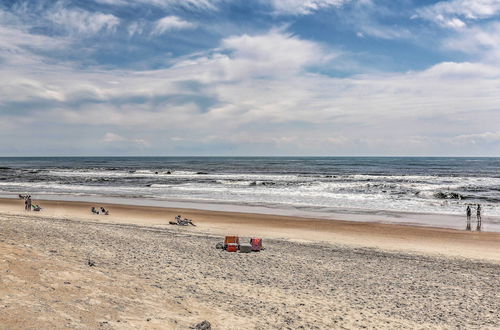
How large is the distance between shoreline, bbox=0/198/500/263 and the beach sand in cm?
25

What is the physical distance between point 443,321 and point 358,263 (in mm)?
5102

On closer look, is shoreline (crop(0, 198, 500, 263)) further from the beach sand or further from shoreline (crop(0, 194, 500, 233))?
shoreline (crop(0, 194, 500, 233))

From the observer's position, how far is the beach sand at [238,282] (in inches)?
311

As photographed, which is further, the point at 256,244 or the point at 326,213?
the point at 326,213

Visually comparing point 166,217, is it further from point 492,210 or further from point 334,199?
point 492,210

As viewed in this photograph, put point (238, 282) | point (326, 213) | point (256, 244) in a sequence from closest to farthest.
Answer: point (238, 282) → point (256, 244) → point (326, 213)

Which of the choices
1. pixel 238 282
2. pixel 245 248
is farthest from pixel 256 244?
pixel 238 282

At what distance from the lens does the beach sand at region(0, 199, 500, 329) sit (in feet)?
25.9

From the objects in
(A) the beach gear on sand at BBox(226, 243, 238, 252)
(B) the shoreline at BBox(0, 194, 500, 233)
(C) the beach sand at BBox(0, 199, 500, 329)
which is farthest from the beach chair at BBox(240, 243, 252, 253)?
(B) the shoreline at BBox(0, 194, 500, 233)

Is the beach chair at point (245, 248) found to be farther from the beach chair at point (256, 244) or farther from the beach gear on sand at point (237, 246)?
the beach chair at point (256, 244)

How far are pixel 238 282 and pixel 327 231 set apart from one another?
11510 mm

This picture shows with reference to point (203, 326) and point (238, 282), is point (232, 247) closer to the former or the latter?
point (238, 282)

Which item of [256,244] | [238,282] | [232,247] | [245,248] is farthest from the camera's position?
[256,244]

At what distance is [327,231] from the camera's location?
70.4 feet
